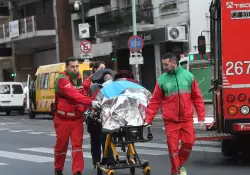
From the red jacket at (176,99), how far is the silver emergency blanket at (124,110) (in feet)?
0.50

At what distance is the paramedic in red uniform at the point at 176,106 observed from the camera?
29.1ft

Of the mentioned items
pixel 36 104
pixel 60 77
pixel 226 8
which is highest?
pixel 226 8

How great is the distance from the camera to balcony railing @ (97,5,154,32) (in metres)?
33.1

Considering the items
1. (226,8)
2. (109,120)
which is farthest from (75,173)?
(226,8)

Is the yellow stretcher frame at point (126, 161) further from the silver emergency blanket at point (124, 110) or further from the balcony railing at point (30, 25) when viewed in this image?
the balcony railing at point (30, 25)

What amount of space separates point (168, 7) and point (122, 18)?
123 inches

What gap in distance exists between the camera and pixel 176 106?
29.1 feet

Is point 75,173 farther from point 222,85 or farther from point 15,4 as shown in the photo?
point 15,4

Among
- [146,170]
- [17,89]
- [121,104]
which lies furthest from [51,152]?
[17,89]

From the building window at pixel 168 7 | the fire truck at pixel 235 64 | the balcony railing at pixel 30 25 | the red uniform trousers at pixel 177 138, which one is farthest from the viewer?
the balcony railing at pixel 30 25

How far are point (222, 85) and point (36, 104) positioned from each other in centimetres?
2054

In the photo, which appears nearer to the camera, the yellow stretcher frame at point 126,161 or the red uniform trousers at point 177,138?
the red uniform trousers at point 177,138

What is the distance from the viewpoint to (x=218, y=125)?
11.4 metres

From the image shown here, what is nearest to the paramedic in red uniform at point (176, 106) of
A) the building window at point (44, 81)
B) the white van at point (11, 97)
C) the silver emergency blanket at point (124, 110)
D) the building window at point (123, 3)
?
the silver emergency blanket at point (124, 110)
